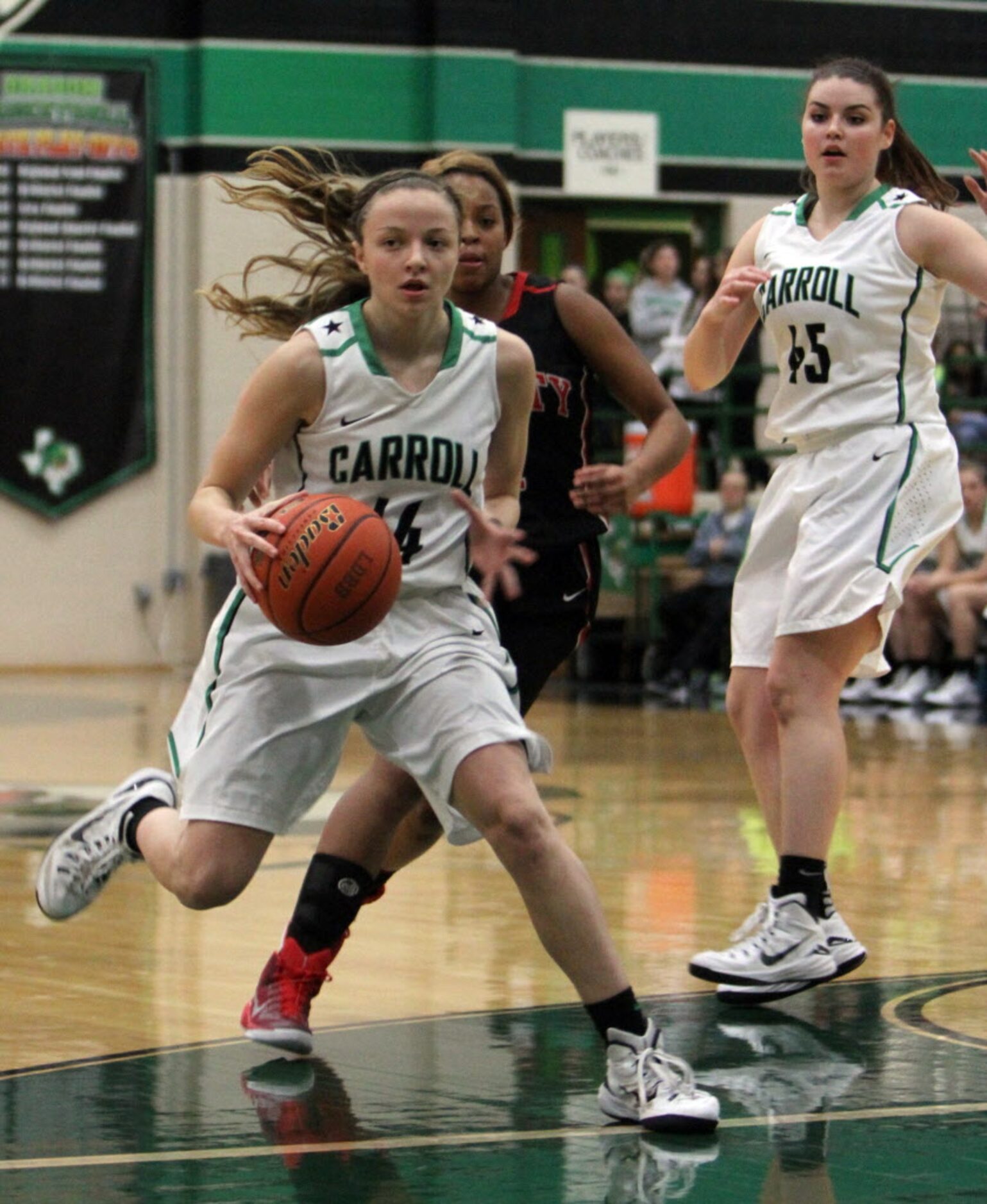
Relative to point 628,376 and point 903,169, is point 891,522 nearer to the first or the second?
point 628,376

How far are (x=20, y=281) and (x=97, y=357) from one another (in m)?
0.78

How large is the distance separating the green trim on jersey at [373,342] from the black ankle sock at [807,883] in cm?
144

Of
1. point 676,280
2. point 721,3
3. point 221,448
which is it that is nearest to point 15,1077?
point 221,448

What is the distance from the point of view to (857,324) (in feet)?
16.6

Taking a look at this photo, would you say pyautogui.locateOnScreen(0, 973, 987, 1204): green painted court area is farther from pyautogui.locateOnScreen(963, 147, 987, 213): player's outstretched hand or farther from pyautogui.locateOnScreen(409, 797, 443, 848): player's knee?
pyautogui.locateOnScreen(963, 147, 987, 213): player's outstretched hand

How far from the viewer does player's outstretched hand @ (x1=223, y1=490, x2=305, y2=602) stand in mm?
3906

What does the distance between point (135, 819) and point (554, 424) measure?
1.35 metres

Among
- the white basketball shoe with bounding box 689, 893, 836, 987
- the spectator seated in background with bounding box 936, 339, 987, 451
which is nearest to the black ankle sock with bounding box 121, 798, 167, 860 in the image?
the white basketball shoe with bounding box 689, 893, 836, 987

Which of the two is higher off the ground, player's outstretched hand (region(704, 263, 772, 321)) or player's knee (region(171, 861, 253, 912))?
player's outstretched hand (region(704, 263, 772, 321))

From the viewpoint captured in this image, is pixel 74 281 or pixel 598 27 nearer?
pixel 74 281

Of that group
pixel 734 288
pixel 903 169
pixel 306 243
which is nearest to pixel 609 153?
pixel 903 169

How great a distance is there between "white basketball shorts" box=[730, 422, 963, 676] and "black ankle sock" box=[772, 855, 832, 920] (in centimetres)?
49

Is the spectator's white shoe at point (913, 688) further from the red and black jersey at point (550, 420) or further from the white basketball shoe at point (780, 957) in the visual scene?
the white basketball shoe at point (780, 957)

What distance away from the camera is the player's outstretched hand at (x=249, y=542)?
12.8 feet
